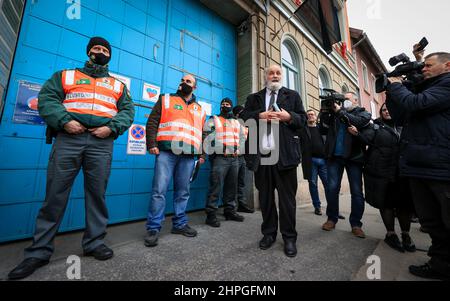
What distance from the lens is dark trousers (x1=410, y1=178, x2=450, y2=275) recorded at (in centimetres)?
138

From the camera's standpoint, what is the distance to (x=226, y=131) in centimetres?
328

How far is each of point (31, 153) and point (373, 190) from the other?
3930 millimetres

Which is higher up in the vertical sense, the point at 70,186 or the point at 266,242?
the point at 70,186

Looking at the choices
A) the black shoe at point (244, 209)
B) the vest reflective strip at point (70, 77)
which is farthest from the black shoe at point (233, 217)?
the vest reflective strip at point (70, 77)

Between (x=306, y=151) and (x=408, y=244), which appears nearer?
(x=408, y=244)

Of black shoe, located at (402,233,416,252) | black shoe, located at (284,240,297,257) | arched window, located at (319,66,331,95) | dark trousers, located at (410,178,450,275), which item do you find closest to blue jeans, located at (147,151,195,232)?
black shoe, located at (284,240,297,257)

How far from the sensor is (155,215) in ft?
7.02

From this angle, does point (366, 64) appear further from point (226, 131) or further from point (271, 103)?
point (271, 103)

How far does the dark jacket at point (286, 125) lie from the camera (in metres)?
1.93

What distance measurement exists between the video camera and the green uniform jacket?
241 cm

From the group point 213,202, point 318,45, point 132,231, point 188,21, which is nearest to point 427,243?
point 213,202

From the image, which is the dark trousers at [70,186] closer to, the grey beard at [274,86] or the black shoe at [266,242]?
the black shoe at [266,242]

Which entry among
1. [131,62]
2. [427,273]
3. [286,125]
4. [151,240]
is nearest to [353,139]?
[286,125]

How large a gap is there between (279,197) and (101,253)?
66.2 inches
